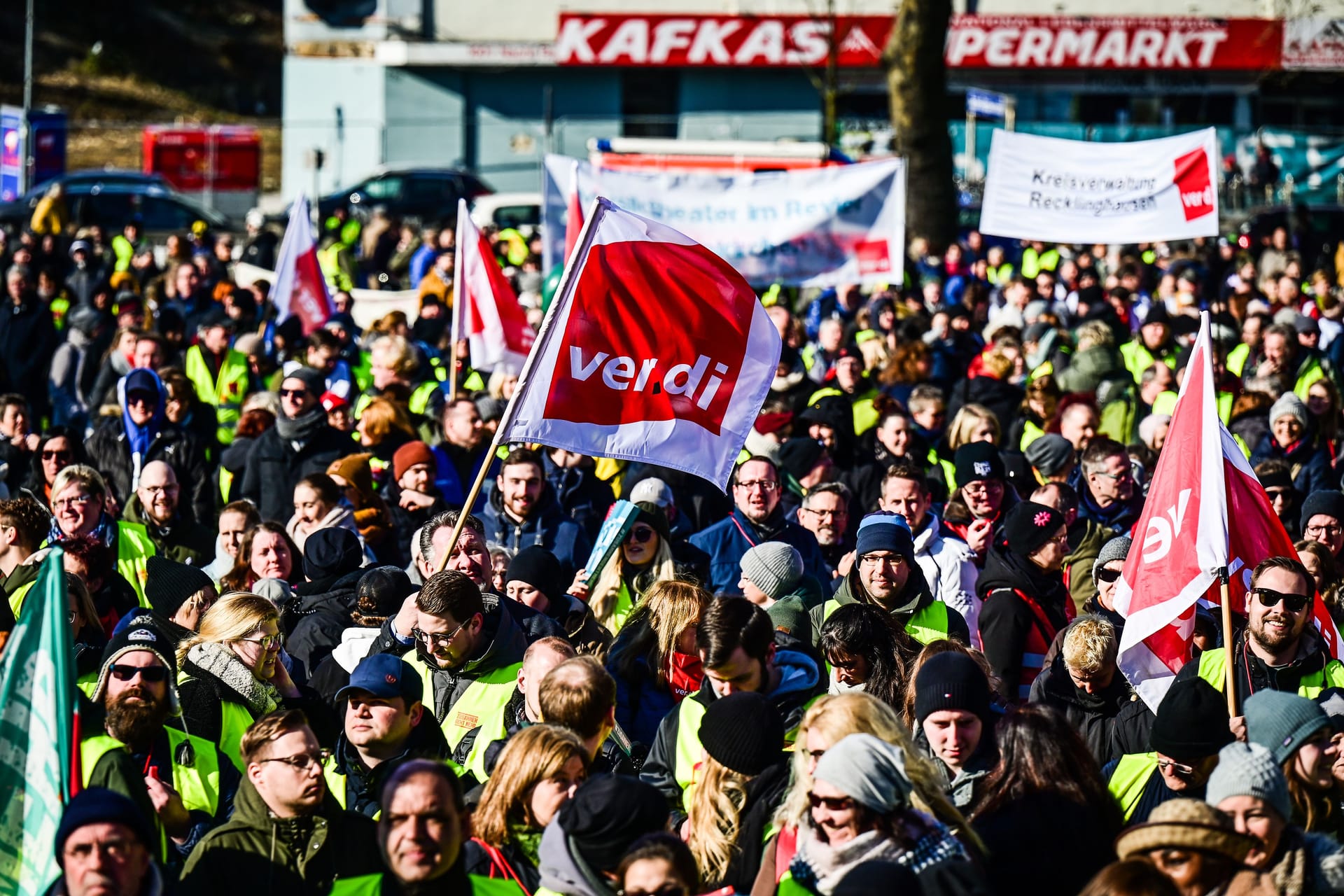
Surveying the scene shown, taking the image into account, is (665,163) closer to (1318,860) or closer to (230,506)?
(230,506)

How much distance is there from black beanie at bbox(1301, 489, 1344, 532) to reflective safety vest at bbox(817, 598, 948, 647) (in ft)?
6.51

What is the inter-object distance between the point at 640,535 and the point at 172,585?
1.81m

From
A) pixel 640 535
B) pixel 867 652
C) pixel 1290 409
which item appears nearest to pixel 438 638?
pixel 867 652

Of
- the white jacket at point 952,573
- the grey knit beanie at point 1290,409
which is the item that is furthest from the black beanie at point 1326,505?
the grey knit beanie at point 1290,409

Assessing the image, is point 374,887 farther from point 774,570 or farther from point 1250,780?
point 774,570

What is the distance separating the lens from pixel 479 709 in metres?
5.95

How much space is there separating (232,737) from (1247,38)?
32898 mm

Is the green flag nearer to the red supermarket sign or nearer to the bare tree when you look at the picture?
the bare tree

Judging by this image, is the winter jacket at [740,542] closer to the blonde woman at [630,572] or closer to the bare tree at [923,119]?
the blonde woman at [630,572]

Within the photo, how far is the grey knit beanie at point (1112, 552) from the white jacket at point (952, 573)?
54cm

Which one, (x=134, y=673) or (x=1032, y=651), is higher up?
(x=134, y=673)

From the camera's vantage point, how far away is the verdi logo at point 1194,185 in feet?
42.2

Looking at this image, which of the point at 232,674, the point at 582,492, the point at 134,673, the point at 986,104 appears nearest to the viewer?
the point at 134,673

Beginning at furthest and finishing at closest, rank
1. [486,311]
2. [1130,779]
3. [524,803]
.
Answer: [486,311] → [1130,779] → [524,803]
